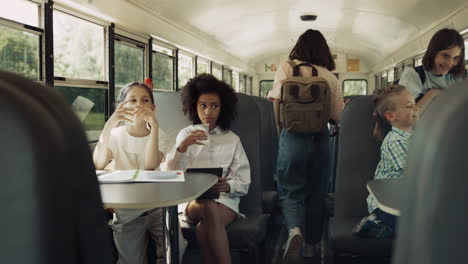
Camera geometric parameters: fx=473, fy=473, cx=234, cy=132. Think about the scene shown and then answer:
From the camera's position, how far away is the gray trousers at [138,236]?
2.55m

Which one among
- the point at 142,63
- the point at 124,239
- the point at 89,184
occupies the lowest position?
the point at 124,239

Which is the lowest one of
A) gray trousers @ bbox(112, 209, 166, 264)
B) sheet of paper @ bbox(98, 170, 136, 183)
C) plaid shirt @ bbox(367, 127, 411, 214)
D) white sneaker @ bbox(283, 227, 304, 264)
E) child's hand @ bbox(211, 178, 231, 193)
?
white sneaker @ bbox(283, 227, 304, 264)

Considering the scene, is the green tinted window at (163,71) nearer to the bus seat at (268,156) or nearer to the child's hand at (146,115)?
the bus seat at (268,156)

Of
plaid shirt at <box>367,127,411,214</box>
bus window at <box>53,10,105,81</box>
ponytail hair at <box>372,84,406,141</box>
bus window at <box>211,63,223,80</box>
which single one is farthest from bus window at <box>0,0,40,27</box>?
bus window at <box>211,63,223,80</box>

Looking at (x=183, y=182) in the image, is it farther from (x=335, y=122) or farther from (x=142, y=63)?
(x=142, y=63)

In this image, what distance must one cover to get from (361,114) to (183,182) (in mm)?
1136

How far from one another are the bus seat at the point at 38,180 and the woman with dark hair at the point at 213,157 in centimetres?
165

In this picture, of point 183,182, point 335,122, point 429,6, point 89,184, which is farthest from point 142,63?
point 89,184

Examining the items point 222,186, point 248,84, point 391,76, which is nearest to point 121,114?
point 222,186

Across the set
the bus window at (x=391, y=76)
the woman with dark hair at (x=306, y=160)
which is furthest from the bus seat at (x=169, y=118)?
the bus window at (x=391, y=76)

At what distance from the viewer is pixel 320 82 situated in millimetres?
3164

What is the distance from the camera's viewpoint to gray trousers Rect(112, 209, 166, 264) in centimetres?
255

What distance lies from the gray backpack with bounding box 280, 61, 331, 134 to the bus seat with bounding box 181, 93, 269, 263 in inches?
16.1

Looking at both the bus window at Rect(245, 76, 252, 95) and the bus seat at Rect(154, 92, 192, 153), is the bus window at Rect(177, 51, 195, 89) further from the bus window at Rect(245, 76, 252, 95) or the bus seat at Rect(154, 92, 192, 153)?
the bus window at Rect(245, 76, 252, 95)
